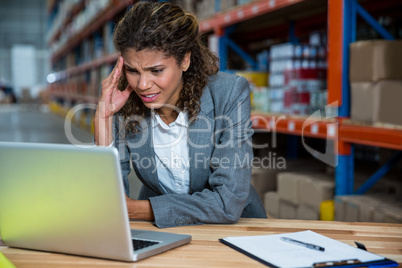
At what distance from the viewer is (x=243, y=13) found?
3135mm

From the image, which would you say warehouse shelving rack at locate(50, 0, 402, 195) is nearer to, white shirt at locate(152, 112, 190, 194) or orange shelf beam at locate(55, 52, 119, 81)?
white shirt at locate(152, 112, 190, 194)

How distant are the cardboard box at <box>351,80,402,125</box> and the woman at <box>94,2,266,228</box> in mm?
725

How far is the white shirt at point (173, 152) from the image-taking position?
5.35ft

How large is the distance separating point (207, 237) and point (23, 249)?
1.41 feet

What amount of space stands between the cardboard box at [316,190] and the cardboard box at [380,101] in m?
0.52

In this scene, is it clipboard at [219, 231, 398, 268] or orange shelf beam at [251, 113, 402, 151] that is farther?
orange shelf beam at [251, 113, 402, 151]

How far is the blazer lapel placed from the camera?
1.55 m

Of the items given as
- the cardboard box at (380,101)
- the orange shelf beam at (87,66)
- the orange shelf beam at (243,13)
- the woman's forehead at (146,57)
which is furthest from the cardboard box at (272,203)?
the orange shelf beam at (87,66)

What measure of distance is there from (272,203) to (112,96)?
1.75 m

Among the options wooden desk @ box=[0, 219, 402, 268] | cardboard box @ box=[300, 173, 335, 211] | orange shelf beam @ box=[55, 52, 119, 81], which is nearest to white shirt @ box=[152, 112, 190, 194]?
wooden desk @ box=[0, 219, 402, 268]

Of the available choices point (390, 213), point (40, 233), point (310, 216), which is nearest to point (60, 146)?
point (40, 233)

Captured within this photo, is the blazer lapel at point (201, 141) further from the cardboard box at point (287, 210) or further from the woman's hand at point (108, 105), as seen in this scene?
the cardboard box at point (287, 210)

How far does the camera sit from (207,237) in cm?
117

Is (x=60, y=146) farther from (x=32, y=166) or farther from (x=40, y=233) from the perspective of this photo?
(x=40, y=233)
